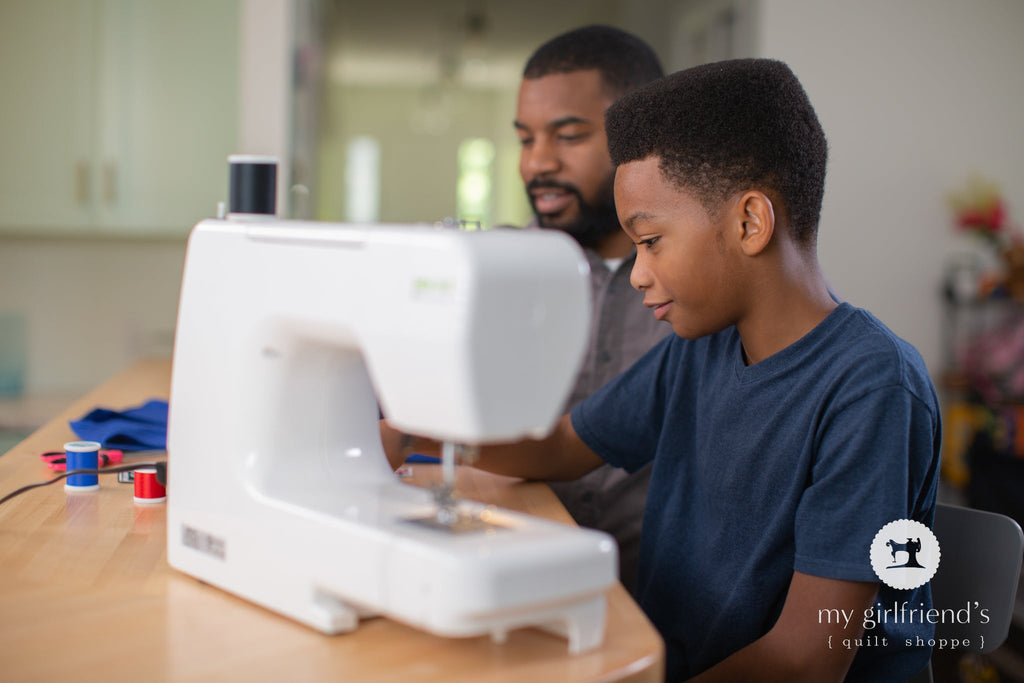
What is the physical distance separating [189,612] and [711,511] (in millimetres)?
665

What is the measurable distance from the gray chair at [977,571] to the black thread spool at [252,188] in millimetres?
925

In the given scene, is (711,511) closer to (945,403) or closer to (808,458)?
(808,458)

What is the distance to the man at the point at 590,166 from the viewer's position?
178 cm

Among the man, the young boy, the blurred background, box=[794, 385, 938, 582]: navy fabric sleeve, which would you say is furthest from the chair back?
the blurred background

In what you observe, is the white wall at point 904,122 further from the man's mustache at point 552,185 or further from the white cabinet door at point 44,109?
the white cabinet door at point 44,109

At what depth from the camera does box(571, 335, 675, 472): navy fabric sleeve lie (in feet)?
4.58

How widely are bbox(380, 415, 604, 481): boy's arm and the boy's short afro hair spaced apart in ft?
1.36

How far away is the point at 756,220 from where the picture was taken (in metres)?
1.16

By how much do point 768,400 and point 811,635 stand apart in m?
0.28

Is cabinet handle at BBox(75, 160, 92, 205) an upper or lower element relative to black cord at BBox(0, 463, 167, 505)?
upper

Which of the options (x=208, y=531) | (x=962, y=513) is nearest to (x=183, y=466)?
(x=208, y=531)

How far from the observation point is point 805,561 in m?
1.05

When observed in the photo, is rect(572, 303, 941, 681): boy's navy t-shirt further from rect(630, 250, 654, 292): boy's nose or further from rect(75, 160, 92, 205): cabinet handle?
rect(75, 160, 92, 205): cabinet handle

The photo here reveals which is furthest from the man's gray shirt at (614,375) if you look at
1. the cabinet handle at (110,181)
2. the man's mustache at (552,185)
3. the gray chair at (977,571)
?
the cabinet handle at (110,181)
